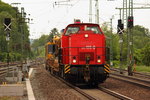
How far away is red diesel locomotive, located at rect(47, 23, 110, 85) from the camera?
17.3 m

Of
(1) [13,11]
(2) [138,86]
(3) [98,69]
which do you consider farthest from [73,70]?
(1) [13,11]

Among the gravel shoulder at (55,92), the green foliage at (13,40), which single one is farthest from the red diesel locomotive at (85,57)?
the green foliage at (13,40)

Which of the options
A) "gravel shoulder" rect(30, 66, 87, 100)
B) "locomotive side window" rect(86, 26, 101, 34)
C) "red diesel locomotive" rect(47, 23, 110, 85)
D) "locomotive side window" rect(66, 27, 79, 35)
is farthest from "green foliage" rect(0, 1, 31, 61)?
"red diesel locomotive" rect(47, 23, 110, 85)

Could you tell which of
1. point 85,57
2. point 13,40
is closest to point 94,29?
point 85,57

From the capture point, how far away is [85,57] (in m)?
17.5

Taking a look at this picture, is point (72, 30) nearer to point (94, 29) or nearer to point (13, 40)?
point (94, 29)

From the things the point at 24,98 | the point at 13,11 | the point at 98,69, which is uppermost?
the point at 13,11

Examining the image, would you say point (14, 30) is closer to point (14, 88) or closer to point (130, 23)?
point (130, 23)

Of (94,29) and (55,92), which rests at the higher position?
(94,29)

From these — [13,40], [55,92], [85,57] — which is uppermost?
[13,40]

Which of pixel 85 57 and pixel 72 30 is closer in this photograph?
pixel 85 57

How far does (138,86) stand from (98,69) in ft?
9.27

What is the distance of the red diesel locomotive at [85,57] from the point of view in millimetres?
17344

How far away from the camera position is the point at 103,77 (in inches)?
696
